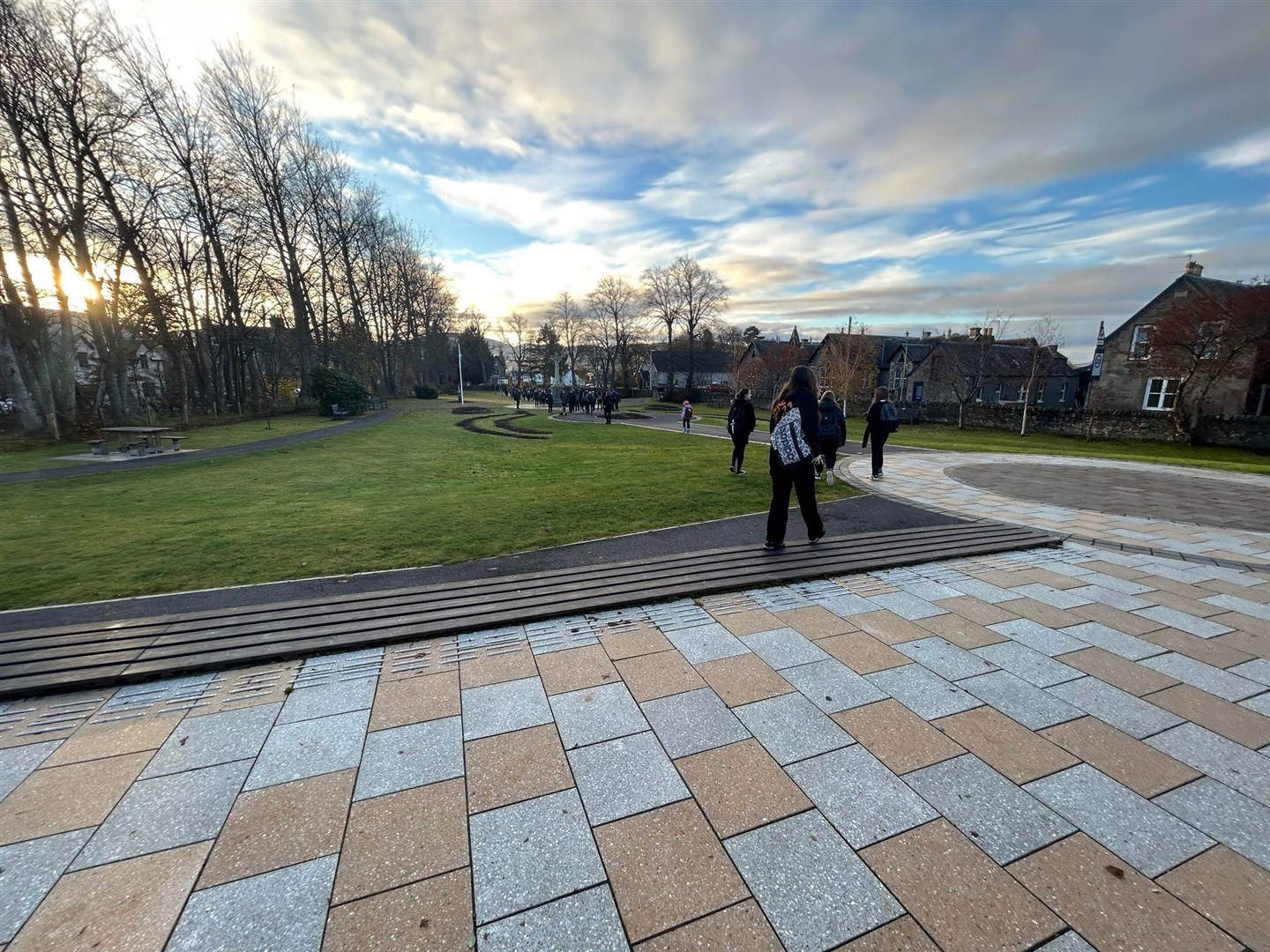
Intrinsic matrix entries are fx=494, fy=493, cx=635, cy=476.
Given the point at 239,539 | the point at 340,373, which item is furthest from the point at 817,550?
the point at 340,373

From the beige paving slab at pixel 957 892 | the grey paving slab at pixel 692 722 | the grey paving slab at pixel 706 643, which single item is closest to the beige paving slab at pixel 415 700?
the grey paving slab at pixel 692 722

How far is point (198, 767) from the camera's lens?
2588 millimetres

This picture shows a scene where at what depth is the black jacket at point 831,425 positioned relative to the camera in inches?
305

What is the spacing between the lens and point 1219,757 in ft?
8.71

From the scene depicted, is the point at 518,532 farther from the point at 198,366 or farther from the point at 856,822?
the point at 198,366

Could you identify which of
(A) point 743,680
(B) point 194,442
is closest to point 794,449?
(A) point 743,680

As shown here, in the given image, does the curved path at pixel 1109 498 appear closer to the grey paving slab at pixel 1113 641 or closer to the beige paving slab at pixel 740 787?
the grey paving slab at pixel 1113 641

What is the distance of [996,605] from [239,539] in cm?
849

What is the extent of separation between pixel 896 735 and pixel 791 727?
58 cm

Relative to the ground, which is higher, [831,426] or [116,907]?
[831,426]

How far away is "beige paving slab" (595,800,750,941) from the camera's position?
1845mm

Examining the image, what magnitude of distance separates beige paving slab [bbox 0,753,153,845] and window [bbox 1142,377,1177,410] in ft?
127

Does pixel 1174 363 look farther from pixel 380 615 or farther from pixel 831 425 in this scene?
pixel 380 615

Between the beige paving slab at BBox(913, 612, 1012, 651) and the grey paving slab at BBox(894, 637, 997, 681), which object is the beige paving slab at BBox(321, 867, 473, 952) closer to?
the grey paving slab at BBox(894, 637, 997, 681)
